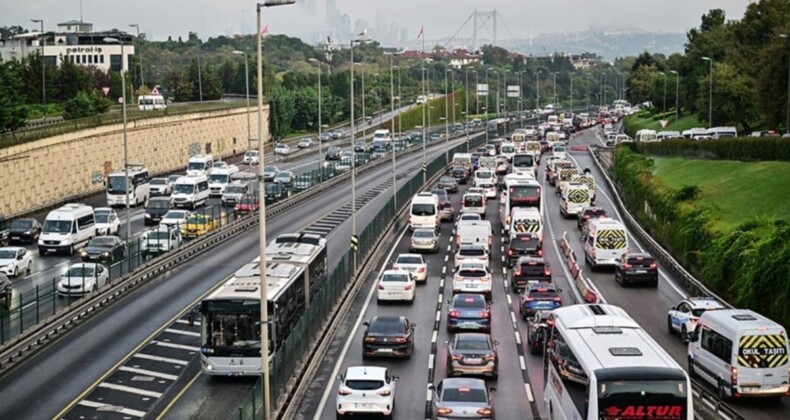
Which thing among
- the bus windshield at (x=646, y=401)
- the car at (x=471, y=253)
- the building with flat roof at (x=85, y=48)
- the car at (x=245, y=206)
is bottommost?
the car at (x=471, y=253)

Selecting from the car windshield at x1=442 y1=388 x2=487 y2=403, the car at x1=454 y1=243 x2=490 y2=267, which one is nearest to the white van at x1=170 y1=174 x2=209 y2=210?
the car at x1=454 y1=243 x2=490 y2=267

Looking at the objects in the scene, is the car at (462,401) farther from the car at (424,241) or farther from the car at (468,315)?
the car at (424,241)

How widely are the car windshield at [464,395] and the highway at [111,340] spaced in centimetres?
641

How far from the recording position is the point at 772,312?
38844 millimetres

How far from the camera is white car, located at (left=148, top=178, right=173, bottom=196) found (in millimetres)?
86500

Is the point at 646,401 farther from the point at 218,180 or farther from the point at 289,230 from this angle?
the point at 218,180

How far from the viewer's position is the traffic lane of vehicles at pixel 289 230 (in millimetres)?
30469

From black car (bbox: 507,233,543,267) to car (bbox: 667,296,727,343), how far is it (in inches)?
616

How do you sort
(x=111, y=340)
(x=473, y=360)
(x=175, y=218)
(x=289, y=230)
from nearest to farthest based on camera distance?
(x=473, y=360) → (x=111, y=340) → (x=175, y=218) → (x=289, y=230)

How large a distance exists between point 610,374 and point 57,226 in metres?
43.4

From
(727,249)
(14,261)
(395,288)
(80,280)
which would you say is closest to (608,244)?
(727,249)

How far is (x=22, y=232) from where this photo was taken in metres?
62.6

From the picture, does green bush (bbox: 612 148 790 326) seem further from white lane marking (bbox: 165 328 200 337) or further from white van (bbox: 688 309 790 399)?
white lane marking (bbox: 165 328 200 337)

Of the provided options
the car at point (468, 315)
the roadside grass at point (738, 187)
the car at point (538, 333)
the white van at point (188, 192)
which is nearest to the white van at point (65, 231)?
the white van at point (188, 192)
